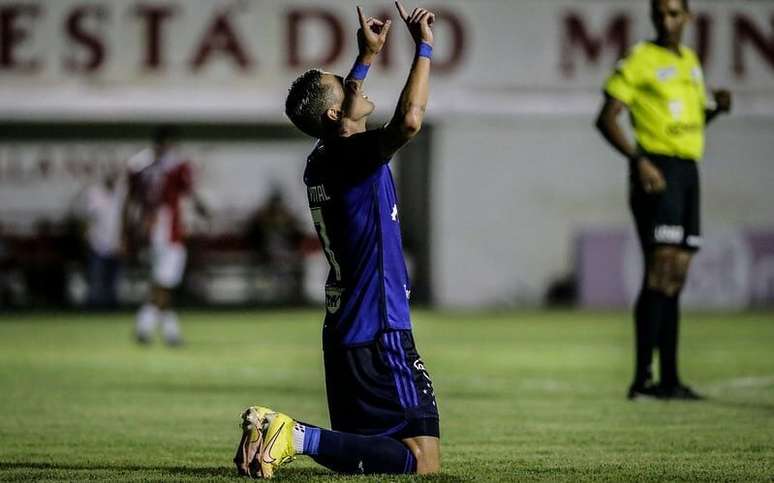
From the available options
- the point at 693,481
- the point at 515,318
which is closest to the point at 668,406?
the point at 693,481

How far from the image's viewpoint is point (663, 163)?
10180 millimetres

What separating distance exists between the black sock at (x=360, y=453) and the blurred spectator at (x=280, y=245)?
21239mm

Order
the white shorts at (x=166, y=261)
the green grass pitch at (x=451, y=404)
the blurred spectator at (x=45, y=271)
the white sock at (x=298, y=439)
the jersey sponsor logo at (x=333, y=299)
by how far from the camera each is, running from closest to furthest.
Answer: the white sock at (x=298, y=439) < the jersey sponsor logo at (x=333, y=299) < the green grass pitch at (x=451, y=404) < the white shorts at (x=166, y=261) < the blurred spectator at (x=45, y=271)

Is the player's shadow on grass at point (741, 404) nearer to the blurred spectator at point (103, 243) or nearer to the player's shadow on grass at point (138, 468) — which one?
the player's shadow on grass at point (138, 468)

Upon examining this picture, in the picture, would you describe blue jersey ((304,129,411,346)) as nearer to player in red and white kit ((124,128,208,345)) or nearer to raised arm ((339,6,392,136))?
raised arm ((339,6,392,136))

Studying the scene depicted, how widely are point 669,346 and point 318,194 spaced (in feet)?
13.9

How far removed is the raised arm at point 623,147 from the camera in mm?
9898

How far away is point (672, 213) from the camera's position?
33.2 ft

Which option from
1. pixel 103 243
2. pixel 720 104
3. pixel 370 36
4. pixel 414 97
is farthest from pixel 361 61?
pixel 103 243

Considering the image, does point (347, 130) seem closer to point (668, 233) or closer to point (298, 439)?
point (298, 439)

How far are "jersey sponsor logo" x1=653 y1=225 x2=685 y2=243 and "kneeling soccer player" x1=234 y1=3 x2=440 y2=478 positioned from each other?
3737 millimetres

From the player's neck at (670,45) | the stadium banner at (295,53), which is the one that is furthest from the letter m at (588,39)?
the player's neck at (670,45)

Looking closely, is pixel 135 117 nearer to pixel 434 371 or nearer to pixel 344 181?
pixel 434 371

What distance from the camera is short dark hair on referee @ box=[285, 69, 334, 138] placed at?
6.58 m
